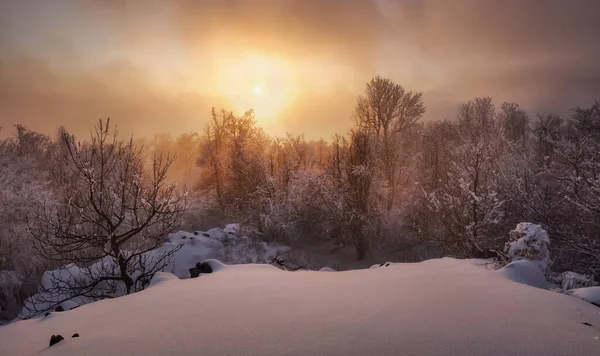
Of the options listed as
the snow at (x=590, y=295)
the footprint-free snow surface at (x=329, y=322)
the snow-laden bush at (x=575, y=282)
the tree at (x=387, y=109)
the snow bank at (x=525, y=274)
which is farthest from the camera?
the tree at (x=387, y=109)

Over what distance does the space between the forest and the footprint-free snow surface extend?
3232 mm

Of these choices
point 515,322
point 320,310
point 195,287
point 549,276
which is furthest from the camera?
point 549,276

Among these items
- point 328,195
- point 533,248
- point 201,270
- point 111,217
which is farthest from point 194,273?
point 328,195

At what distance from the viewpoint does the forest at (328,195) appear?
27.1ft

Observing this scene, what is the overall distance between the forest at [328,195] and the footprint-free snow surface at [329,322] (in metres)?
3.23

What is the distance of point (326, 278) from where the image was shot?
5.24 metres

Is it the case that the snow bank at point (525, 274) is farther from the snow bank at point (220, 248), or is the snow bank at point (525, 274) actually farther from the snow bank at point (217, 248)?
the snow bank at point (220, 248)

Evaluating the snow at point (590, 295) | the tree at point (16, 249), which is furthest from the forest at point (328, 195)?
the snow at point (590, 295)

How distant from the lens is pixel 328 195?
22.8m

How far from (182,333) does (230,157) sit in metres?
30.5

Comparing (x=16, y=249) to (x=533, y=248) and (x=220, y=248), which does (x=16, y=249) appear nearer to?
(x=220, y=248)

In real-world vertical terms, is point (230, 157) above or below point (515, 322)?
above

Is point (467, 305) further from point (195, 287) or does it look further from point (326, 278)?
point (195, 287)

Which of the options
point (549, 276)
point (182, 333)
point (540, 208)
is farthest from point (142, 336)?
point (540, 208)
